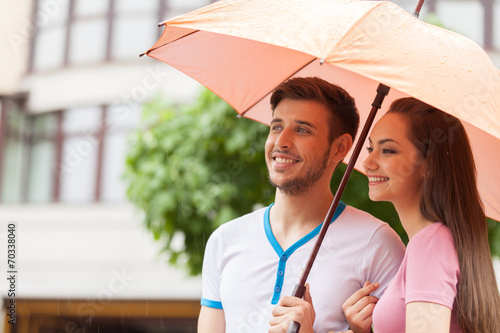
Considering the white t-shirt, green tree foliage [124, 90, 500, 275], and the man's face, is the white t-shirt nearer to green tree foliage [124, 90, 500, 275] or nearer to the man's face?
the man's face

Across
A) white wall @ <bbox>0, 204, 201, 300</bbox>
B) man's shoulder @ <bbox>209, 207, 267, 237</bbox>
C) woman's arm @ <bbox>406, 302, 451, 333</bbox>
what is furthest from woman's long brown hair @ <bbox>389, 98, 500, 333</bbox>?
white wall @ <bbox>0, 204, 201, 300</bbox>

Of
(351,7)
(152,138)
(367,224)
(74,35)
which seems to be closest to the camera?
(351,7)

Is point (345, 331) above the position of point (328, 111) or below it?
below

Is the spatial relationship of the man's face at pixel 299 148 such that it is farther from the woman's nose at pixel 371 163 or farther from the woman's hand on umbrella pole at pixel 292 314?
the woman's hand on umbrella pole at pixel 292 314

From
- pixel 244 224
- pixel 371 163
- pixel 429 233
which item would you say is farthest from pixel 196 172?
pixel 429 233

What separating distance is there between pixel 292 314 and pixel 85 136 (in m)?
13.1

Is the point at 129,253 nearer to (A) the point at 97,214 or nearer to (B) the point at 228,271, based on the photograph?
(A) the point at 97,214

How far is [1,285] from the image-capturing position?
13.8 m

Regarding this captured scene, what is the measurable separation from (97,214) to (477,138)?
12073 mm

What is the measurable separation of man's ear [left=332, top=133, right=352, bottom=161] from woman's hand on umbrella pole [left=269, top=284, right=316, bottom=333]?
68cm

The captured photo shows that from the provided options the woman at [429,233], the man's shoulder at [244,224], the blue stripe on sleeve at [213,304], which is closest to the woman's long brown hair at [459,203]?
the woman at [429,233]

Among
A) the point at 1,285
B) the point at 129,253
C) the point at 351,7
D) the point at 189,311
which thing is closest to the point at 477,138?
the point at 351,7

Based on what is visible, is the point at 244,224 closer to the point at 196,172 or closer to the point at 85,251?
the point at 196,172

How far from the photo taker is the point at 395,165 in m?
2.57
